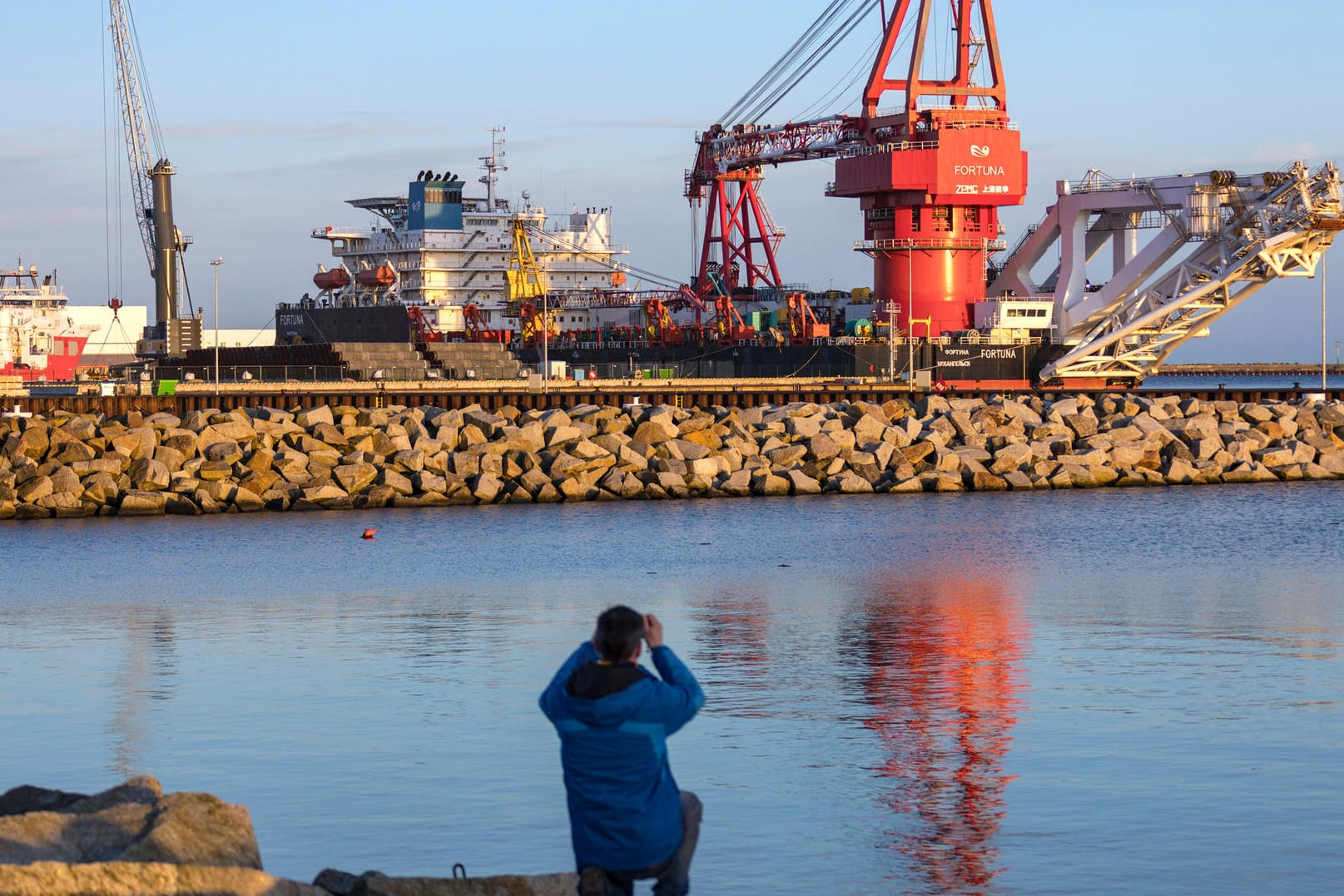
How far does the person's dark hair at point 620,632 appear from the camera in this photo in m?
6.04

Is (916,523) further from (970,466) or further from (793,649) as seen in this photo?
(793,649)

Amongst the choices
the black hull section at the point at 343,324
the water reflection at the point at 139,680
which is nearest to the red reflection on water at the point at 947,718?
the water reflection at the point at 139,680

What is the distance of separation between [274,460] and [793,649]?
2202 centimetres

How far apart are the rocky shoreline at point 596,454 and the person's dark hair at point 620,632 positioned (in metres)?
29.3

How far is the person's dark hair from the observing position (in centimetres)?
604

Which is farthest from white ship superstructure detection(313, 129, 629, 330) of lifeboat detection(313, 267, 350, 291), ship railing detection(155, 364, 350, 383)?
ship railing detection(155, 364, 350, 383)

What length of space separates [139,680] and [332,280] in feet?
246

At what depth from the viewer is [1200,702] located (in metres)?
13.4

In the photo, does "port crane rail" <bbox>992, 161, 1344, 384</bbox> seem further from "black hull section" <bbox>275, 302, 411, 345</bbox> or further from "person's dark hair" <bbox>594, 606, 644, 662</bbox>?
"person's dark hair" <bbox>594, 606, 644, 662</bbox>

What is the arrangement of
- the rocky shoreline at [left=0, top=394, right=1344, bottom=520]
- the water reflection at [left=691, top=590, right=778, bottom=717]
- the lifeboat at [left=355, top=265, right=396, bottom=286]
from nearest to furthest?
1. the water reflection at [left=691, top=590, right=778, bottom=717]
2. the rocky shoreline at [left=0, top=394, right=1344, bottom=520]
3. the lifeboat at [left=355, top=265, right=396, bottom=286]

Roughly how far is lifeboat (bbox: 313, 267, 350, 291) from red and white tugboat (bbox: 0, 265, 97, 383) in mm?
16113

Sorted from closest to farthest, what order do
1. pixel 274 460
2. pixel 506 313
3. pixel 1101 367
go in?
pixel 274 460 < pixel 1101 367 < pixel 506 313

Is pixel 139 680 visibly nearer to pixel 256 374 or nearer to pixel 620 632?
pixel 620 632

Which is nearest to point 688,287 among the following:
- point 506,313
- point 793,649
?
point 506,313
